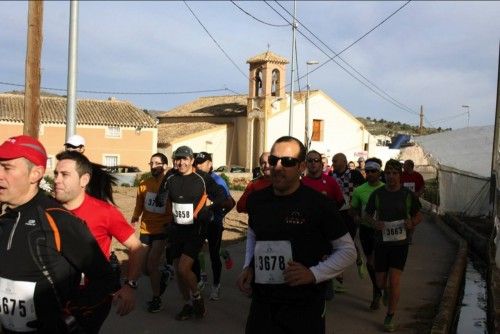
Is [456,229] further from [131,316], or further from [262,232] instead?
[262,232]

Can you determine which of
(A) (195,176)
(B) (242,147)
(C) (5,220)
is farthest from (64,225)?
(B) (242,147)

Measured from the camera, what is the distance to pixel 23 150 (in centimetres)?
299

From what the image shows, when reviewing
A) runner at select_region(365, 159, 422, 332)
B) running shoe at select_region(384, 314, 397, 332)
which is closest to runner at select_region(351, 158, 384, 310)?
runner at select_region(365, 159, 422, 332)

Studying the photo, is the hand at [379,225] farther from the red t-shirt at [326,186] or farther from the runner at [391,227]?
the red t-shirt at [326,186]

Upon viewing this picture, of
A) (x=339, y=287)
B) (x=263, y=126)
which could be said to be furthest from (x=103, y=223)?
(x=263, y=126)

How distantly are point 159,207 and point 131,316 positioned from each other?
124 cm

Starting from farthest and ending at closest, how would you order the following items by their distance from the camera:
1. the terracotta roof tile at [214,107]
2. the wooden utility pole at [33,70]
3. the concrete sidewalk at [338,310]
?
the terracotta roof tile at [214,107] → the wooden utility pole at [33,70] → the concrete sidewalk at [338,310]

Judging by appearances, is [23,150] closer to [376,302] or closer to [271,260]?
[271,260]

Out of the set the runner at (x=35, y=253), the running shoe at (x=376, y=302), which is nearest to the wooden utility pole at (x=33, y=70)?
the running shoe at (x=376, y=302)

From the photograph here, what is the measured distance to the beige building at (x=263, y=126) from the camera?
5394cm

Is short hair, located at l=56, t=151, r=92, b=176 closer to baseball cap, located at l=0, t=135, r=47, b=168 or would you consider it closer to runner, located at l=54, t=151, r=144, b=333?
runner, located at l=54, t=151, r=144, b=333

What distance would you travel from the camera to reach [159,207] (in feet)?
23.7

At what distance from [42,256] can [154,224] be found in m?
4.44

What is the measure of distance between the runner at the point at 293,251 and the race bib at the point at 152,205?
3633mm
